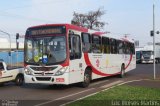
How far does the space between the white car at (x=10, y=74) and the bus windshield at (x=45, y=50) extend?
291 centimetres

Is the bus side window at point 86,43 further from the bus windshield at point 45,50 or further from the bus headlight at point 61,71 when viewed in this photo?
the bus headlight at point 61,71

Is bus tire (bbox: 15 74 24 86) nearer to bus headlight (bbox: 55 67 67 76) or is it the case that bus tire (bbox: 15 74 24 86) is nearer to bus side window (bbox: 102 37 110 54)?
bus headlight (bbox: 55 67 67 76)

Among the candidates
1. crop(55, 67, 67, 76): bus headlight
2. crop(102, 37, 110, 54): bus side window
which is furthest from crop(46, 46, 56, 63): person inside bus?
crop(102, 37, 110, 54): bus side window

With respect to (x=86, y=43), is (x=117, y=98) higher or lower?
lower

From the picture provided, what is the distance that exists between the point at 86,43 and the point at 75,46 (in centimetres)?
151

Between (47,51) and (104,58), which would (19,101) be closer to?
(47,51)

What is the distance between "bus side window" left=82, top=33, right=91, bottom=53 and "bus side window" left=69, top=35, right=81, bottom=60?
0.64 m

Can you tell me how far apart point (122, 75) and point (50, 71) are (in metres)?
9.87

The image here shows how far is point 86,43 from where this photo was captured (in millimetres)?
18688

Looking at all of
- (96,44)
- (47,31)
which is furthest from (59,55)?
(96,44)

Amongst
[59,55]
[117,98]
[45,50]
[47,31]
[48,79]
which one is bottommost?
[117,98]

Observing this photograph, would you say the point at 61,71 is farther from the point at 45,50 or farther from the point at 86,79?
the point at 86,79

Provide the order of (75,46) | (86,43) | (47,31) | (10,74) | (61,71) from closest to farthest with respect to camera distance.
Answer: (61,71) < (47,31) < (75,46) < (86,43) < (10,74)

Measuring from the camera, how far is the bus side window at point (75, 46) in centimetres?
1681
